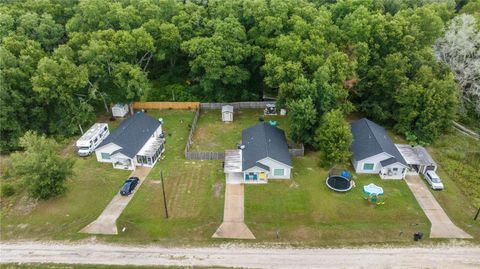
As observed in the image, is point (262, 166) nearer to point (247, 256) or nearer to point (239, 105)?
point (247, 256)

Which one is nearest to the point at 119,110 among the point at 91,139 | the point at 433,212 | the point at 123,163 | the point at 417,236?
the point at 91,139

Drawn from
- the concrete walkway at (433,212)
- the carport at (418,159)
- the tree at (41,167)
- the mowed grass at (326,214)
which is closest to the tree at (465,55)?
the carport at (418,159)

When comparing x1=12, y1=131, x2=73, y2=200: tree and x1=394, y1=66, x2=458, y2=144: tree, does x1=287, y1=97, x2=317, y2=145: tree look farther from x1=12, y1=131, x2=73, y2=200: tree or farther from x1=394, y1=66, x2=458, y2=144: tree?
x1=12, y1=131, x2=73, y2=200: tree

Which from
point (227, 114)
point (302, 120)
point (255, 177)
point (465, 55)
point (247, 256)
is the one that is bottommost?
point (247, 256)

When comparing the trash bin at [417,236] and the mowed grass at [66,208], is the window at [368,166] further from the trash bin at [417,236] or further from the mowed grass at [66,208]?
the mowed grass at [66,208]

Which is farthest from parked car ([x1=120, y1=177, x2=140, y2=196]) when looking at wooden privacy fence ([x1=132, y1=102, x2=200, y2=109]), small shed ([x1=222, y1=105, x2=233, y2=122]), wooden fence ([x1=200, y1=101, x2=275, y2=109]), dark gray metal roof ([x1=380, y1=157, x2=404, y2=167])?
dark gray metal roof ([x1=380, y1=157, x2=404, y2=167])

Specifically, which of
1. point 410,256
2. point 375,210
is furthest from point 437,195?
point 410,256

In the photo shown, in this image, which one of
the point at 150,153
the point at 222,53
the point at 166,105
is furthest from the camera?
the point at 166,105
